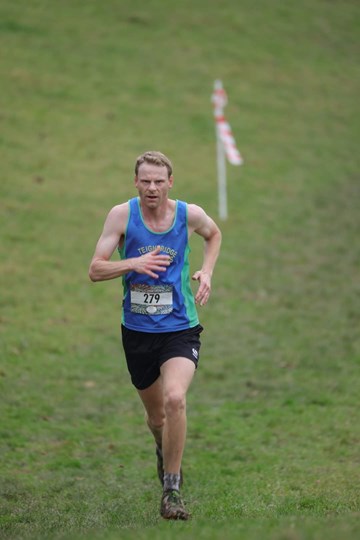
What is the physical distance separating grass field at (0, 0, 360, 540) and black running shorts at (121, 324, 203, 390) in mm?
1013

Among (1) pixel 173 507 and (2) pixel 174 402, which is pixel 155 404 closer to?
(2) pixel 174 402

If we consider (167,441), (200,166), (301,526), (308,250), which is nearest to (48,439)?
(167,441)

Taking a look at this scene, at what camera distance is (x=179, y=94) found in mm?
24938

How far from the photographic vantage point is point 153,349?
6820 millimetres

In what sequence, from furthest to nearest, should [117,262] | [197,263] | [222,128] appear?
[222,128], [197,263], [117,262]

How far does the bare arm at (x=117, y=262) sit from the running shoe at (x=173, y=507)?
151 centimetres

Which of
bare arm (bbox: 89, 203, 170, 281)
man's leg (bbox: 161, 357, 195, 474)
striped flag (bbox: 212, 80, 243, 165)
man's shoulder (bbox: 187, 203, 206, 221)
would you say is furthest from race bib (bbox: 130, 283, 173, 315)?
striped flag (bbox: 212, 80, 243, 165)

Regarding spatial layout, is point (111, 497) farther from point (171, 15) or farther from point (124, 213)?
point (171, 15)

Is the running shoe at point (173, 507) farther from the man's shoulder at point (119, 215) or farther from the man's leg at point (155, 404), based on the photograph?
the man's shoulder at point (119, 215)

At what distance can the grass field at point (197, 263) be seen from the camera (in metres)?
7.66

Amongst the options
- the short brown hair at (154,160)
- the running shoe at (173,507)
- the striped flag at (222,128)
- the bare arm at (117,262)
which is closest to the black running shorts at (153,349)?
the bare arm at (117,262)

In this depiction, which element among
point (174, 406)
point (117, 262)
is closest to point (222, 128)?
point (117, 262)

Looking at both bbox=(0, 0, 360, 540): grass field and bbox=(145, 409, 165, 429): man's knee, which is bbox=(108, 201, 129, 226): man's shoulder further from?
Answer: bbox=(0, 0, 360, 540): grass field

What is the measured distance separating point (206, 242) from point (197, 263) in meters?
8.86
